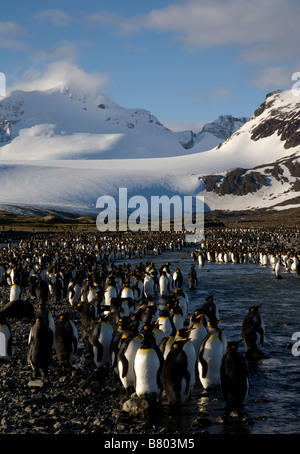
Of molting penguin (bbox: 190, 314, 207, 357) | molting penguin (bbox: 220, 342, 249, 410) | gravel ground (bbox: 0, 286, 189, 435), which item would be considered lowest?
gravel ground (bbox: 0, 286, 189, 435)

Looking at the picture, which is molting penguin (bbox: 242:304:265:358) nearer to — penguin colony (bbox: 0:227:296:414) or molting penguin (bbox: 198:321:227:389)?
penguin colony (bbox: 0:227:296:414)

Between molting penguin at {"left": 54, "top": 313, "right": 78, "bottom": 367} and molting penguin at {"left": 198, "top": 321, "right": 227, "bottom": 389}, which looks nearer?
molting penguin at {"left": 198, "top": 321, "right": 227, "bottom": 389}

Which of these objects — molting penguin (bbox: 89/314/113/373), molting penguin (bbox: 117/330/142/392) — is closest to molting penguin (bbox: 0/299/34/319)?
molting penguin (bbox: 89/314/113/373)

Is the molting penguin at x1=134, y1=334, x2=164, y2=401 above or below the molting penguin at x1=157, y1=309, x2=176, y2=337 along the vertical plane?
below

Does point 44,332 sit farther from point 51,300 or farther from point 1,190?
point 1,190

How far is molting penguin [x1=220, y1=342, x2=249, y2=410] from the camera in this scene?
661cm

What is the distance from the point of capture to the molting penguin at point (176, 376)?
667cm

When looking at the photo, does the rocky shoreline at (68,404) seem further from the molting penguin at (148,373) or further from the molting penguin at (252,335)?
the molting penguin at (252,335)

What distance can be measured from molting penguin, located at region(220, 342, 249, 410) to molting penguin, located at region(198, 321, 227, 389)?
1.96 ft

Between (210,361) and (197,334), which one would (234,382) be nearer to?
(210,361)

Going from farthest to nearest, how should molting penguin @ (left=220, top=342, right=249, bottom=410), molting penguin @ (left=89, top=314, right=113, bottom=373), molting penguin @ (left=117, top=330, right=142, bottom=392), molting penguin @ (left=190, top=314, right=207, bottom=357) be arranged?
1. molting penguin @ (left=89, top=314, right=113, bottom=373)
2. molting penguin @ (left=190, top=314, right=207, bottom=357)
3. molting penguin @ (left=117, top=330, right=142, bottom=392)
4. molting penguin @ (left=220, top=342, right=249, bottom=410)

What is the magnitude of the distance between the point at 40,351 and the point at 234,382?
338cm

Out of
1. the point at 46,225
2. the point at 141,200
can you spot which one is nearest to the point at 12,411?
the point at 46,225

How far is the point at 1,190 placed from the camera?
144 meters
